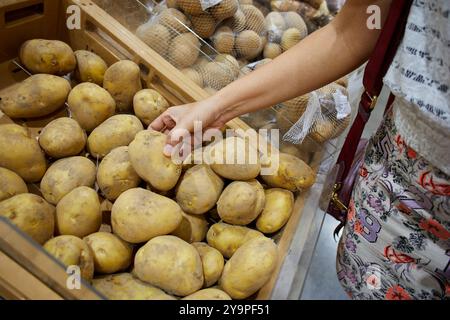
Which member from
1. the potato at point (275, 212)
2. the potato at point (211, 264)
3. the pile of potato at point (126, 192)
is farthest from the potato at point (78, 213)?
the potato at point (275, 212)

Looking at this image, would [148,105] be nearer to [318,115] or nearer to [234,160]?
[234,160]

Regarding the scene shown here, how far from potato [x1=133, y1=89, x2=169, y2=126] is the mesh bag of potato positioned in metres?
0.31

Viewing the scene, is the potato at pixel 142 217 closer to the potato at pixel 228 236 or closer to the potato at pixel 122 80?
the potato at pixel 228 236

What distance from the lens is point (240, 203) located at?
31.6 inches

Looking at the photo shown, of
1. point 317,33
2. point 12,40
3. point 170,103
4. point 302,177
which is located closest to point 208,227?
point 302,177

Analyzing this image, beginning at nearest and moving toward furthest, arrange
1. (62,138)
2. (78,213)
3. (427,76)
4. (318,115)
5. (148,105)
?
(427,76)
(78,213)
(62,138)
(148,105)
(318,115)

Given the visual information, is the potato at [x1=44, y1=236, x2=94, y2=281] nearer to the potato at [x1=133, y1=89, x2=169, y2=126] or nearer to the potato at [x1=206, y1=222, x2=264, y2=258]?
the potato at [x1=206, y1=222, x2=264, y2=258]

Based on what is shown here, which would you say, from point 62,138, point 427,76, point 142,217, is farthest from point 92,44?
point 427,76

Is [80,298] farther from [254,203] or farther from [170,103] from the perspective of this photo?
[170,103]

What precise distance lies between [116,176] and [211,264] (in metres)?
0.26

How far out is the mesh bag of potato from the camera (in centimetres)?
103

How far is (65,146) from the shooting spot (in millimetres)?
859

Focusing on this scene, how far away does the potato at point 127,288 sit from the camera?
0.68 meters
